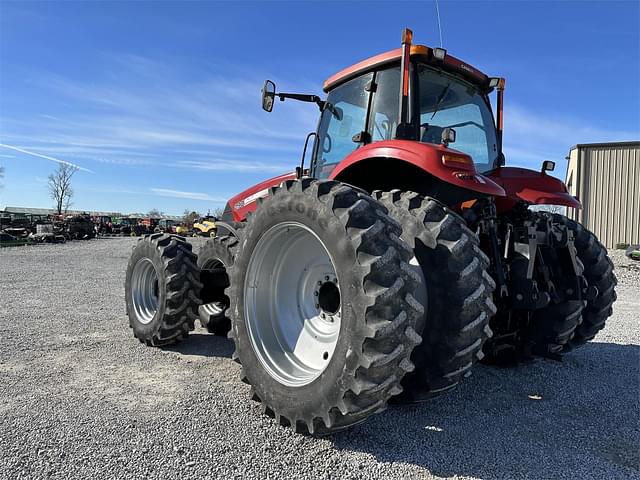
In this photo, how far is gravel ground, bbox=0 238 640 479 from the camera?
2354 mm

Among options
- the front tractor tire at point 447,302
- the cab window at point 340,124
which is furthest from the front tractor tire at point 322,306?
the cab window at point 340,124

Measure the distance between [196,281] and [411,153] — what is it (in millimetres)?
2593

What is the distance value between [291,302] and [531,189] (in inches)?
85.0

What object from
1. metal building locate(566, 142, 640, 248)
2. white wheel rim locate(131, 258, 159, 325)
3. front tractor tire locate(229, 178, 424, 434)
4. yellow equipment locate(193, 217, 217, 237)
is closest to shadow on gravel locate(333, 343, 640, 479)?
front tractor tire locate(229, 178, 424, 434)

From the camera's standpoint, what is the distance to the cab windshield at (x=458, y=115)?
361 cm

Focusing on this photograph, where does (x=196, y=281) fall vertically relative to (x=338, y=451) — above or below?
above

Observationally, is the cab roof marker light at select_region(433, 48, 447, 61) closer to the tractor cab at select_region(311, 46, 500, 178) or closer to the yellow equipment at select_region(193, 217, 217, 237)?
the tractor cab at select_region(311, 46, 500, 178)

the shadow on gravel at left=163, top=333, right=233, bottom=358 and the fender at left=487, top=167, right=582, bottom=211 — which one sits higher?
the fender at left=487, top=167, right=582, bottom=211

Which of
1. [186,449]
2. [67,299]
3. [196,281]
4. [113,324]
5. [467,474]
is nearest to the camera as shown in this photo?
[467,474]

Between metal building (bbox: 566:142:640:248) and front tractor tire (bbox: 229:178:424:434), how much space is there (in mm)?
20061

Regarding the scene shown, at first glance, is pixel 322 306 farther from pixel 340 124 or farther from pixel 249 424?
pixel 340 124

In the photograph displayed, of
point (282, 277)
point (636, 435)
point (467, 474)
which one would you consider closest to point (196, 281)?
point (282, 277)

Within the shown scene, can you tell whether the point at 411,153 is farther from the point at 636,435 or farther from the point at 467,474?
the point at 636,435

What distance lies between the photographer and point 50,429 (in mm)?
2686
